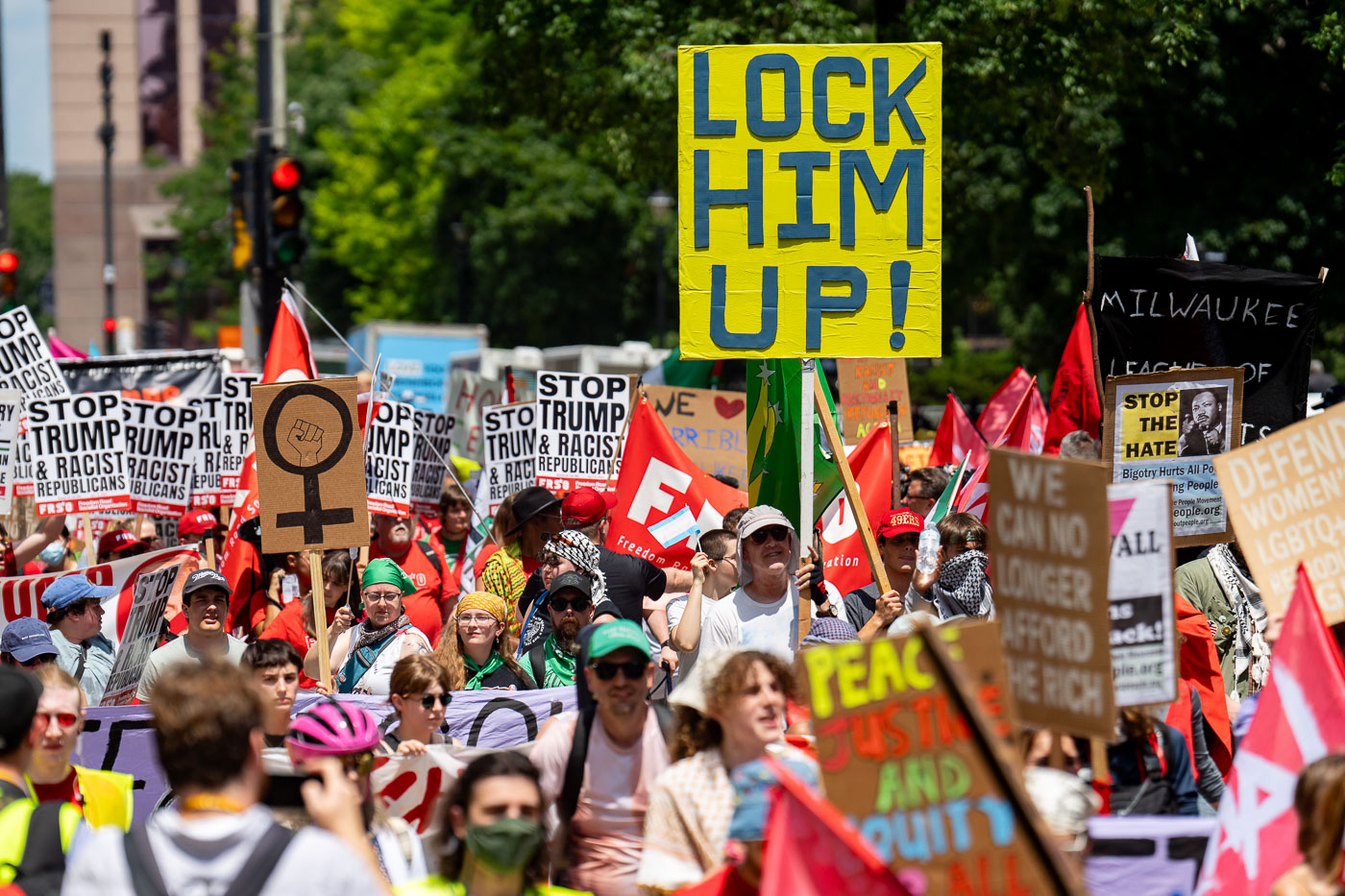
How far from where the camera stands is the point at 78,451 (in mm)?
10359

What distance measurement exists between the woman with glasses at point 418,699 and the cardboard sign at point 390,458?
4.71 metres

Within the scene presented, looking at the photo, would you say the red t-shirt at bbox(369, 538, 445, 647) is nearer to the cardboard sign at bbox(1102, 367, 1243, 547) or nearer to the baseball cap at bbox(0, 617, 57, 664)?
the baseball cap at bbox(0, 617, 57, 664)

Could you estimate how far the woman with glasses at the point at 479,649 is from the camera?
6.53m

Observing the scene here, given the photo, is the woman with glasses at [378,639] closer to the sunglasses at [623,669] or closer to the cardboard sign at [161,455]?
the sunglasses at [623,669]

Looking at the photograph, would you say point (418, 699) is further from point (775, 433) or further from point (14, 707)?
point (775, 433)

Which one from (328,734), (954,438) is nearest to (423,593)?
(328,734)

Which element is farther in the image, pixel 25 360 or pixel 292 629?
pixel 25 360

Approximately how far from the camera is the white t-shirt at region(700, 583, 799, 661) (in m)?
6.11

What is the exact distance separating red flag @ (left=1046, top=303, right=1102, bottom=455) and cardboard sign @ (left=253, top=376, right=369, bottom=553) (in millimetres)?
4198

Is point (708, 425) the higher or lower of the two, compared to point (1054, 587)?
higher

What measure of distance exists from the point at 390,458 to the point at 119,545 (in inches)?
65.3

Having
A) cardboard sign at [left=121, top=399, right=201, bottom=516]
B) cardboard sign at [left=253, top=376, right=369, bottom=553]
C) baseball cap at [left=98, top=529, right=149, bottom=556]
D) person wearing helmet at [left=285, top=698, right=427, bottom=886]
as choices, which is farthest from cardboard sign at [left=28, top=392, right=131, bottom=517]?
person wearing helmet at [left=285, top=698, right=427, bottom=886]

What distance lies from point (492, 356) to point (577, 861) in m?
22.5

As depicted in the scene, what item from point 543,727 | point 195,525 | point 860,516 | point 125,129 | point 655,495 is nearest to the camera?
point 543,727
